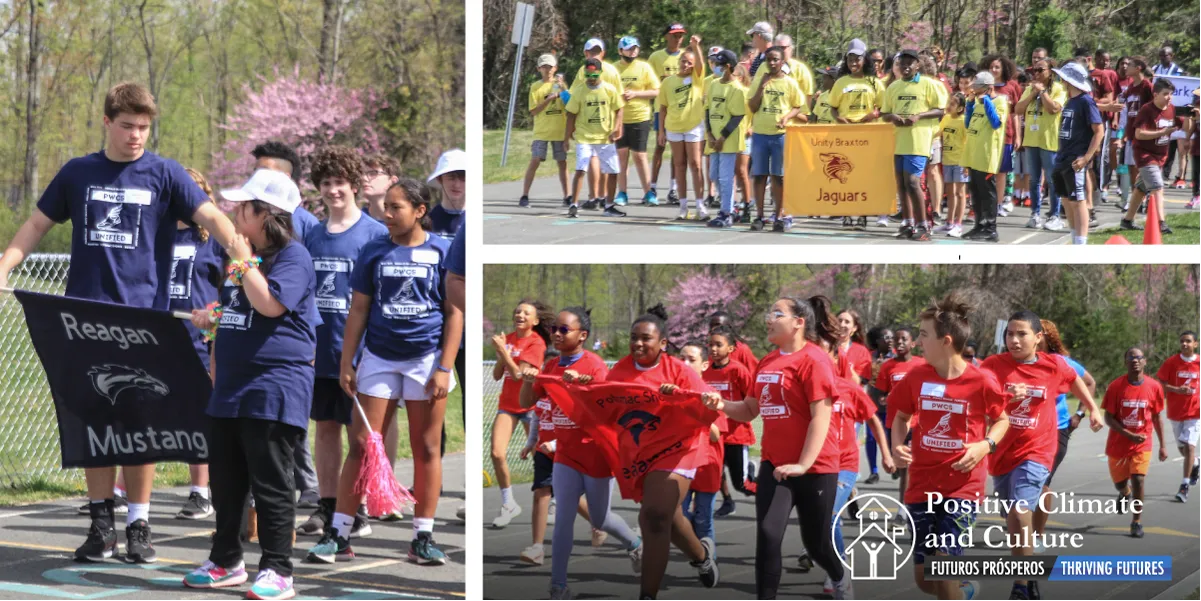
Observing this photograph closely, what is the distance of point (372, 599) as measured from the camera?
531 centimetres

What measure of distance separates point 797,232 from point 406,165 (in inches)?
752

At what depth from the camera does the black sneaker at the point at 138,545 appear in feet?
18.8

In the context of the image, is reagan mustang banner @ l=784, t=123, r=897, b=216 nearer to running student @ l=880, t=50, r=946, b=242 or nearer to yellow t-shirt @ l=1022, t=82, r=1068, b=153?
running student @ l=880, t=50, r=946, b=242

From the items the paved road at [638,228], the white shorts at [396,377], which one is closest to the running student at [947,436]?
the paved road at [638,228]

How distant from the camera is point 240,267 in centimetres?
497

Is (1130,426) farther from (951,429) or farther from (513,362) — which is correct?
A: (513,362)

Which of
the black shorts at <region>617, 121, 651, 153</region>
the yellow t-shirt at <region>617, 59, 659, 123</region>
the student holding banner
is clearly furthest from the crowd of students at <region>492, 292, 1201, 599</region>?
the black shorts at <region>617, 121, 651, 153</region>

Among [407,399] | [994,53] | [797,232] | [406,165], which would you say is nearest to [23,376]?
[407,399]

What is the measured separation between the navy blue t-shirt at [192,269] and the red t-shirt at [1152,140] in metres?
5.43

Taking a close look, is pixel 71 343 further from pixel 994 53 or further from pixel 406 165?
pixel 406 165

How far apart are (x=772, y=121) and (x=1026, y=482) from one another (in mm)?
2837

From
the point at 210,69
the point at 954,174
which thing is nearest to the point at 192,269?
the point at 954,174

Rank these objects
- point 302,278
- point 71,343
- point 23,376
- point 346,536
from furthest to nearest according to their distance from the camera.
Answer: point 23,376, point 346,536, point 71,343, point 302,278

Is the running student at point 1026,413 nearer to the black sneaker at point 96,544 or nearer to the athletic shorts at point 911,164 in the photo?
the athletic shorts at point 911,164
